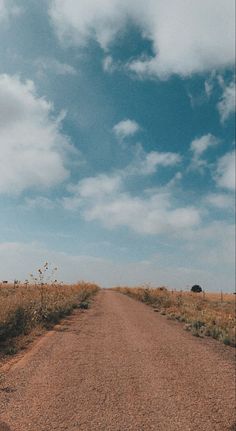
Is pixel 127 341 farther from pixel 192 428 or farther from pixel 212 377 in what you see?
pixel 192 428

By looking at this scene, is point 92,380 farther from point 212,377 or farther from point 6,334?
point 6,334

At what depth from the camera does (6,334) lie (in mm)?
13906

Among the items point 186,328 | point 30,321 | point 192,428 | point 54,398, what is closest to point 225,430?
point 192,428

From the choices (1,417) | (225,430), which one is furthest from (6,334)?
(225,430)

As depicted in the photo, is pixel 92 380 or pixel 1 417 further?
pixel 92 380

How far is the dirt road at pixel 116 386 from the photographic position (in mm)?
7262

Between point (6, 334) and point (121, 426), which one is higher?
point (6, 334)

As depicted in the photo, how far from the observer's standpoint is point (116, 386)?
9258 mm

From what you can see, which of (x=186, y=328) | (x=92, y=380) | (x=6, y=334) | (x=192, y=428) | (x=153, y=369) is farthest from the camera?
(x=186, y=328)

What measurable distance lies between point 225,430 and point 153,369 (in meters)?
3.72

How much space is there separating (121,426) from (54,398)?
153 centimetres

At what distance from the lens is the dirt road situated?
7.26 metres

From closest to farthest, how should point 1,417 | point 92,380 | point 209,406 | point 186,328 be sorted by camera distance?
point 1,417 < point 209,406 < point 92,380 < point 186,328

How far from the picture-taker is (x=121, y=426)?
707 cm
